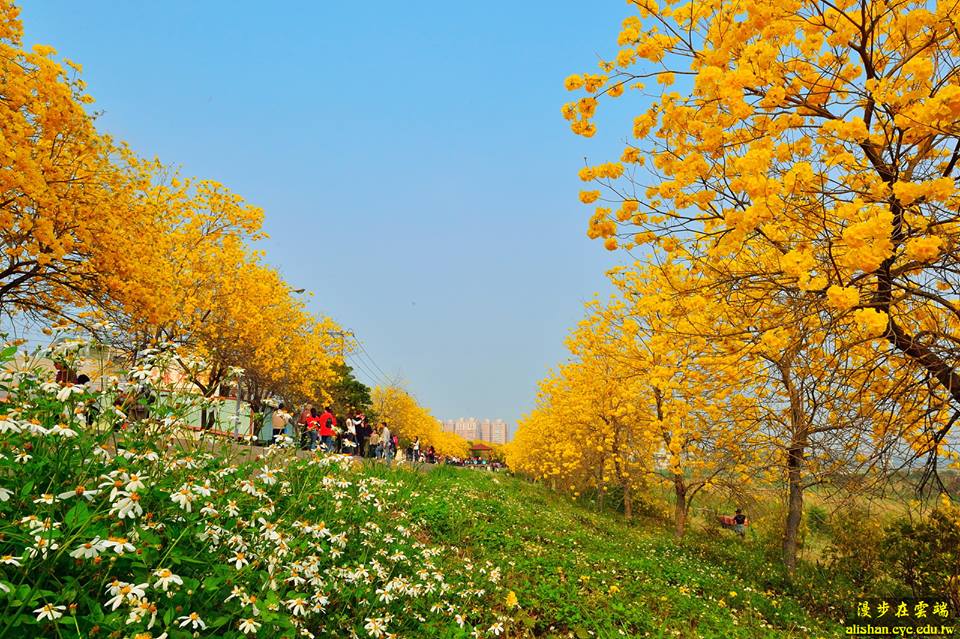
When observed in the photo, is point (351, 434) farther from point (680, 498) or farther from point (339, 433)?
point (680, 498)

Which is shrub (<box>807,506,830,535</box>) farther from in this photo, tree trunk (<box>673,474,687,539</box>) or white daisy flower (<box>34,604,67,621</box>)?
white daisy flower (<box>34,604,67,621</box>)

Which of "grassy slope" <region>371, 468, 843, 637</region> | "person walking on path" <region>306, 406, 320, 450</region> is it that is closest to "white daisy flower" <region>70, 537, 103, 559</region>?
"grassy slope" <region>371, 468, 843, 637</region>

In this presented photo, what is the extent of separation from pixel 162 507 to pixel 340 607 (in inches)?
61.7

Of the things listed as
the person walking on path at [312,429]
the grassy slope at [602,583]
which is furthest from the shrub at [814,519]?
the person walking on path at [312,429]

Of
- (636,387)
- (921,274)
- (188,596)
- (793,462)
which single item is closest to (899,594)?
(793,462)

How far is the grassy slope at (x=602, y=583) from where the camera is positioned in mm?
5141

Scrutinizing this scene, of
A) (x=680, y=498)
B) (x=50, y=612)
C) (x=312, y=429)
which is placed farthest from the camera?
(x=680, y=498)

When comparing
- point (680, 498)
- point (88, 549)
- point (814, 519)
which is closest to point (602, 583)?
point (88, 549)

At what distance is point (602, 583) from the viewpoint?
20.7ft

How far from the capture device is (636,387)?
44.1ft

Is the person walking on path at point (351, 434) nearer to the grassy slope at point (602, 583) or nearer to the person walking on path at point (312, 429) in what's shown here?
the person walking on path at point (312, 429)

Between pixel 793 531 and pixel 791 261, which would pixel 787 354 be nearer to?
pixel 791 261

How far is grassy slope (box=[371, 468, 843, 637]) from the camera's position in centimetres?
514

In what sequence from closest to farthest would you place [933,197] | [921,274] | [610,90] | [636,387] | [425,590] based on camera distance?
[933,197] < [921,274] < [610,90] < [425,590] < [636,387]
